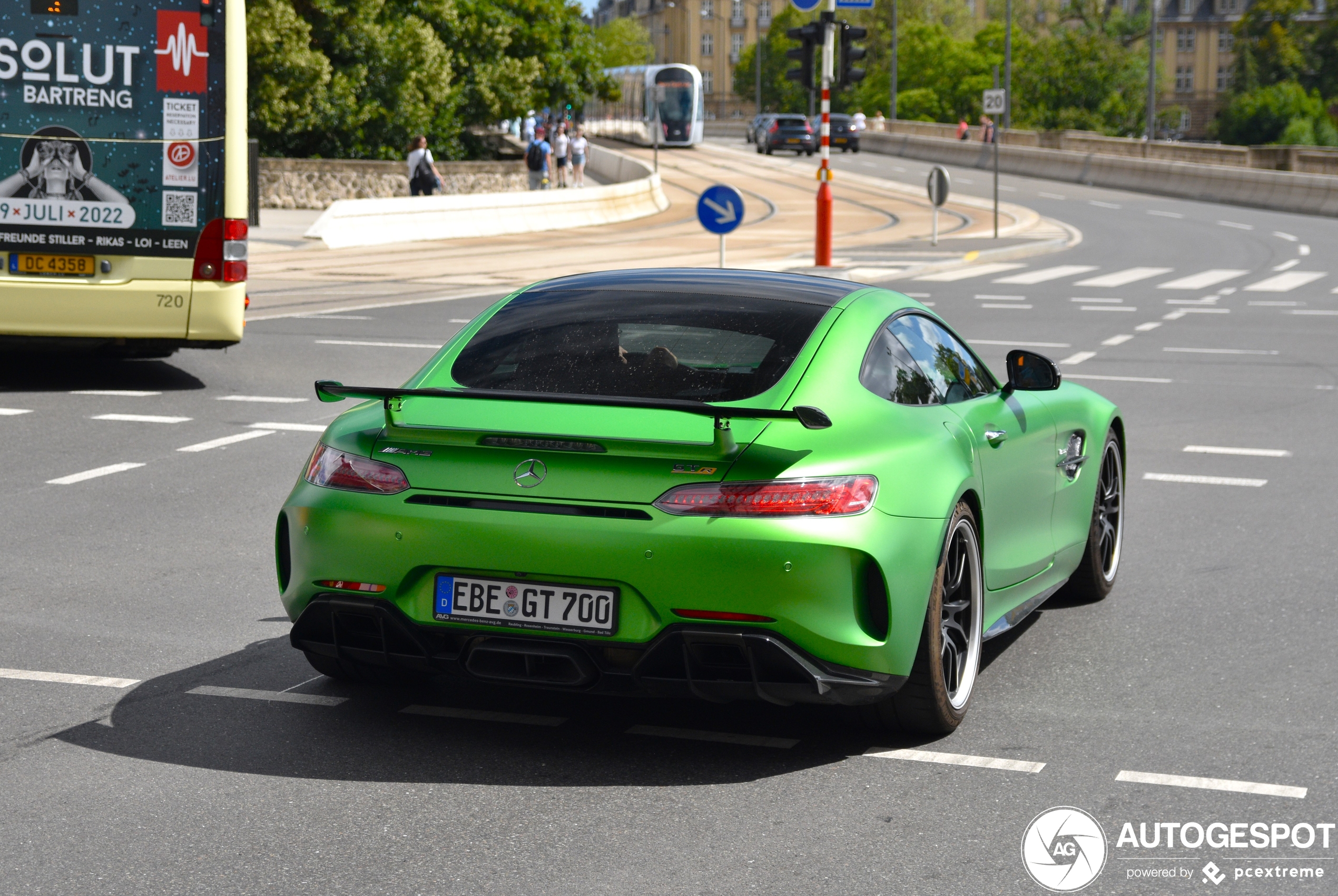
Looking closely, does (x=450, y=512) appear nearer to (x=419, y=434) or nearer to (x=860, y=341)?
(x=419, y=434)

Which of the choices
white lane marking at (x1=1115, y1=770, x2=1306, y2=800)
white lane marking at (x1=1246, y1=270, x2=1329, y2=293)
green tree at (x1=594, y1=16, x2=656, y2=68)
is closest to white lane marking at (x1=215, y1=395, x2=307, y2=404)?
white lane marking at (x1=1115, y1=770, x2=1306, y2=800)

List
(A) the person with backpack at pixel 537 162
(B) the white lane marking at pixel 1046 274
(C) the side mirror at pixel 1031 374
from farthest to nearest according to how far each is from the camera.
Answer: (A) the person with backpack at pixel 537 162 < (B) the white lane marking at pixel 1046 274 < (C) the side mirror at pixel 1031 374

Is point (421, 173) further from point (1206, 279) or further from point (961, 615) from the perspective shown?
point (961, 615)

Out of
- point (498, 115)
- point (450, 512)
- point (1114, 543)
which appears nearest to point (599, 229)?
point (498, 115)

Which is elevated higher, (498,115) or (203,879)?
(498,115)

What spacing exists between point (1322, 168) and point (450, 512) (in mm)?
54654

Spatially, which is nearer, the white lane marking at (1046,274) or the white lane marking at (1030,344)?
the white lane marking at (1030,344)

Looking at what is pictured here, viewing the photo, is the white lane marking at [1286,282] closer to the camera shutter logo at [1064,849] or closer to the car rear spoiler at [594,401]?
the car rear spoiler at [594,401]

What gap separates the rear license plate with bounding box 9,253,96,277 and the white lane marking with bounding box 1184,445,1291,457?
750cm

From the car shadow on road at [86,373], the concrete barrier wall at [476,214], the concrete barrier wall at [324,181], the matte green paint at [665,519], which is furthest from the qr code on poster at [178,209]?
the concrete barrier wall at [324,181]

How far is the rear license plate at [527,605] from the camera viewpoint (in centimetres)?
451

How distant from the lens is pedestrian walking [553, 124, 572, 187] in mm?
49250

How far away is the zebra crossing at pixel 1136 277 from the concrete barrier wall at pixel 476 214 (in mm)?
10430

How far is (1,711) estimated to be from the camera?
513 cm
